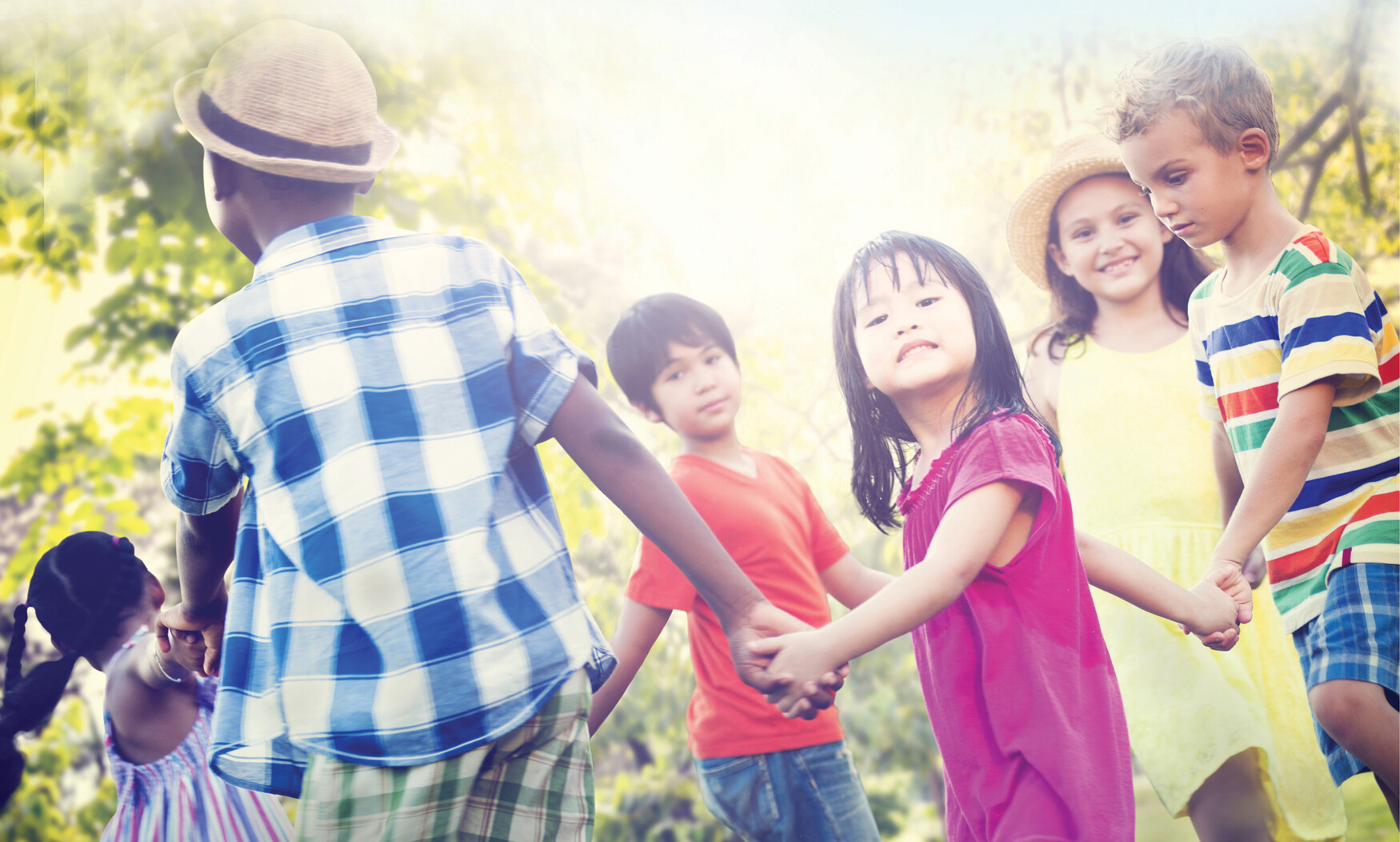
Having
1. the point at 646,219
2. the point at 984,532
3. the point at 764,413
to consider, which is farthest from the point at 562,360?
the point at 764,413

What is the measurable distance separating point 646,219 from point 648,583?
1057 mm

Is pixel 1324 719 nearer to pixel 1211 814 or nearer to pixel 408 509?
pixel 1211 814

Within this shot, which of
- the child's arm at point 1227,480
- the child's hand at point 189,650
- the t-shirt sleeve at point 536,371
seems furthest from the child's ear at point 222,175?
the child's arm at point 1227,480

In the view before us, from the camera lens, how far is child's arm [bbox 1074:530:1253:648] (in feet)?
6.04

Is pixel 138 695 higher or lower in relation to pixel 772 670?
lower

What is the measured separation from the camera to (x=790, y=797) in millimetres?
1910

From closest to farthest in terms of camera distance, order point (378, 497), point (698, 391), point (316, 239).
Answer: point (378, 497) < point (316, 239) < point (698, 391)

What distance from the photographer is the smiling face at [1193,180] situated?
75.9 inches

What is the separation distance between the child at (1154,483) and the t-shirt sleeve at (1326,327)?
0.43m

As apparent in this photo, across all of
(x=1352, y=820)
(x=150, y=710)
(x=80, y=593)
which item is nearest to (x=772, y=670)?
(x=150, y=710)

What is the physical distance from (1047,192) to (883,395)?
2.65 ft

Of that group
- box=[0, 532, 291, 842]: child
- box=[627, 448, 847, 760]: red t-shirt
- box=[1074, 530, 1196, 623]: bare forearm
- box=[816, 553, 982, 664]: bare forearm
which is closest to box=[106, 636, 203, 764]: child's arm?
box=[0, 532, 291, 842]: child

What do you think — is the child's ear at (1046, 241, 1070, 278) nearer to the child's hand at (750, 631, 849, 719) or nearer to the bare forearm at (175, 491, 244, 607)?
the child's hand at (750, 631, 849, 719)

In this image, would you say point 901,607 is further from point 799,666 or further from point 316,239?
point 316,239
